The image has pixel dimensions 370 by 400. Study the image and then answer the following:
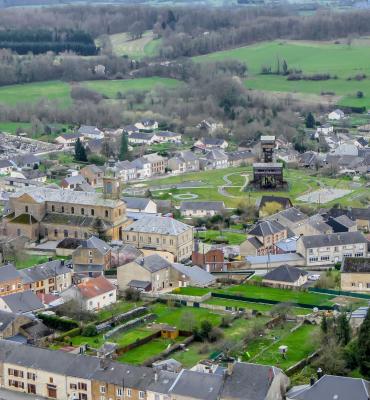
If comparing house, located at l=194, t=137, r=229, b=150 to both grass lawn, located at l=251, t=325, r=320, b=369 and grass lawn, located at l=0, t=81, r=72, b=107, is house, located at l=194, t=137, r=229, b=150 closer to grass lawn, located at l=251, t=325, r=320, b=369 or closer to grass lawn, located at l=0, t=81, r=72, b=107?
grass lawn, located at l=0, t=81, r=72, b=107

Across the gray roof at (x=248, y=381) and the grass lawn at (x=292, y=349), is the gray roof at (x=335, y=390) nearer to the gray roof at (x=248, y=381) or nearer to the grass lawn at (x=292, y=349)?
the gray roof at (x=248, y=381)

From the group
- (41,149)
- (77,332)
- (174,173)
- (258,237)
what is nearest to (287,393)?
(77,332)

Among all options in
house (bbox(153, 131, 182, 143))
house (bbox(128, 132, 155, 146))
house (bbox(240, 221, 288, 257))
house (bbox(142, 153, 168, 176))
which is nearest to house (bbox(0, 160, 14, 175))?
house (bbox(142, 153, 168, 176))

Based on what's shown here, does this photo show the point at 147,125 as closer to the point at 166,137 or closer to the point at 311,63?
the point at 166,137

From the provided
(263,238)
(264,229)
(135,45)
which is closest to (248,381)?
(263,238)

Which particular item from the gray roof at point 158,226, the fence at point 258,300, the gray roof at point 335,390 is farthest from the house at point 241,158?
the gray roof at point 335,390

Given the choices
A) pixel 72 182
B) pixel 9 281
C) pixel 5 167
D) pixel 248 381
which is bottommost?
pixel 5 167
